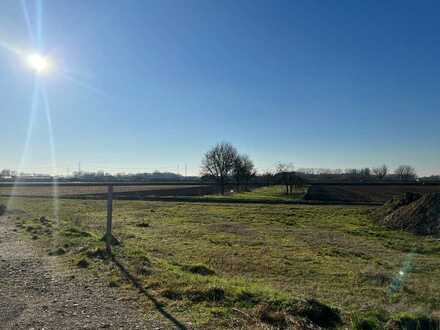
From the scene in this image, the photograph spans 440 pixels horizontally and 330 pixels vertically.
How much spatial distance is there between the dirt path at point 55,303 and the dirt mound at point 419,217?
18.3 metres

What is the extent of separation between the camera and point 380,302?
24.9ft

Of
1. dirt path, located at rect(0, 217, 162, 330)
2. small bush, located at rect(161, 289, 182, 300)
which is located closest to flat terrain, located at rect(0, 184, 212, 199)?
dirt path, located at rect(0, 217, 162, 330)

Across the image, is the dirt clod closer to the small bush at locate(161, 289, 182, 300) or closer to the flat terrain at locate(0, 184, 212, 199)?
the small bush at locate(161, 289, 182, 300)

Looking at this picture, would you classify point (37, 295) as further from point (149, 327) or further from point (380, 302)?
point (380, 302)

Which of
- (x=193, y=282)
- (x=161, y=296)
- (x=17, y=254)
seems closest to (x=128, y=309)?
(x=161, y=296)

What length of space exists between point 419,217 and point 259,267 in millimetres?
14569

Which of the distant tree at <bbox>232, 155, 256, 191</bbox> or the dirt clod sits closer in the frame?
the dirt clod

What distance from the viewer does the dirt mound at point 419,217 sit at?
19.1 meters

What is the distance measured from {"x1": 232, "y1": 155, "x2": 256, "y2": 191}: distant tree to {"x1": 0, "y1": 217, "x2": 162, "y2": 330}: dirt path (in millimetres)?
63176

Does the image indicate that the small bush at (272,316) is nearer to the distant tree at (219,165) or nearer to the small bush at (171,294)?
the small bush at (171,294)

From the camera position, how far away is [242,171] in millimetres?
72812

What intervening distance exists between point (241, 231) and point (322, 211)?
1269 centimetres

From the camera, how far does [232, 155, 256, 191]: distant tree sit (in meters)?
71.5

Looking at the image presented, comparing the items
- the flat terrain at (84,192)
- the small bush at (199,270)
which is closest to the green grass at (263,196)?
the flat terrain at (84,192)
